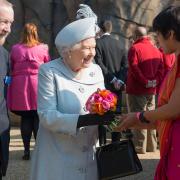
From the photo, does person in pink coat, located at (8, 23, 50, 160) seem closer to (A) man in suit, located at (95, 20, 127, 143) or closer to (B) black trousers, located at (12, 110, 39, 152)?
(B) black trousers, located at (12, 110, 39, 152)

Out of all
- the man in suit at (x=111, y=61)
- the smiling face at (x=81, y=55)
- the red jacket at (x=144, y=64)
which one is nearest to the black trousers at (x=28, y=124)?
the man in suit at (x=111, y=61)

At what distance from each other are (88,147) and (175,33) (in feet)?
2.84

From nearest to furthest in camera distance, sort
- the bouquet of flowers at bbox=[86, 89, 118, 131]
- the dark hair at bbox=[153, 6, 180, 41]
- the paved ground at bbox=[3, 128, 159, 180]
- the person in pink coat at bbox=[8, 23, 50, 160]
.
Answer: the dark hair at bbox=[153, 6, 180, 41], the bouquet of flowers at bbox=[86, 89, 118, 131], the paved ground at bbox=[3, 128, 159, 180], the person in pink coat at bbox=[8, 23, 50, 160]

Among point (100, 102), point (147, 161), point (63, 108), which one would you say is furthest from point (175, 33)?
point (147, 161)

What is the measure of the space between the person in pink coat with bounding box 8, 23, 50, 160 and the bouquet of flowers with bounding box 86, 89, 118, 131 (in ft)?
11.9

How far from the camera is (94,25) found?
118 inches

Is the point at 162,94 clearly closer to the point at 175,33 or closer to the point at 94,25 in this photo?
the point at 175,33

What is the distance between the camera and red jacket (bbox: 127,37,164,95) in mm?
6574

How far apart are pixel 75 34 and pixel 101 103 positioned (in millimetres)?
398

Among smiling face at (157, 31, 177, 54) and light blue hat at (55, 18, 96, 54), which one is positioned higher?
light blue hat at (55, 18, 96, 54)

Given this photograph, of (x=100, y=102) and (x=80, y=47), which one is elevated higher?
(x=80, y=47)

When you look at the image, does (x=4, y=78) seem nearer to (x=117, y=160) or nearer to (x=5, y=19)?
(x=5, y=19)

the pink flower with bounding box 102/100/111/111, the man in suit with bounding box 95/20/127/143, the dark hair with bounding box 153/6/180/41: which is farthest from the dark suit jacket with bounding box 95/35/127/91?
the dark hair with bounding box 153/6/180/41

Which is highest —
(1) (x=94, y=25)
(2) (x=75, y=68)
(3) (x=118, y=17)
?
(3) (x=118, y=17)
